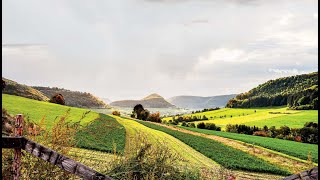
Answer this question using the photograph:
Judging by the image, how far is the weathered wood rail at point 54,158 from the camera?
13.5 feet

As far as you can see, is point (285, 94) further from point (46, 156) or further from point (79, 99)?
point (46, 156)

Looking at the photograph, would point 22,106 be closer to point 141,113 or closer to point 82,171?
point 141,113

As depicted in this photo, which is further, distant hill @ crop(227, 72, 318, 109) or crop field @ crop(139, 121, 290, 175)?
distant hill @ crop(227, 72, 318, 109)

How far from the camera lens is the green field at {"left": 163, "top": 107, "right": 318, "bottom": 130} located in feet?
189

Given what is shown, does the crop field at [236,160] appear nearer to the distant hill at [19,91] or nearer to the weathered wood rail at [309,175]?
the weathered wood rail at [309,175]

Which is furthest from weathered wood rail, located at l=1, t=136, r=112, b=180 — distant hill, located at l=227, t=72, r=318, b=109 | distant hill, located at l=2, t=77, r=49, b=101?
distant hill, located at l=227, t=72, r=318, b=109

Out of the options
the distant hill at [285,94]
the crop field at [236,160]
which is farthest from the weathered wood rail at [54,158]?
the distant hill at [285,94]

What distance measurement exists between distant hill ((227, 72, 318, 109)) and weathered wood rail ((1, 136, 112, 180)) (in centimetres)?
6208

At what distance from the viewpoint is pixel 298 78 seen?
9356 cm

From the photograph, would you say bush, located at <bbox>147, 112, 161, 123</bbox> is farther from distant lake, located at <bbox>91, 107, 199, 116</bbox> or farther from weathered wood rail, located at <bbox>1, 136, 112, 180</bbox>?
weathered wood rail, located at <bbox>1, 136, 112, 180</bbox>

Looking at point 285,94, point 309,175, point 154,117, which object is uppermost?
point 285,94

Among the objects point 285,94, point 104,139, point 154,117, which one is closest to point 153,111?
point 154,117

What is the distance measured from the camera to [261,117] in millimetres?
66875

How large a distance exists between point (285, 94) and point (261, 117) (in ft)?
54.6
